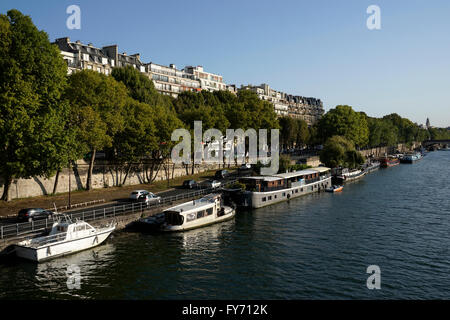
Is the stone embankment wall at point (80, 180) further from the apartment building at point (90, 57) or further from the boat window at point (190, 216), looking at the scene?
the apartment building at point (90, 57)

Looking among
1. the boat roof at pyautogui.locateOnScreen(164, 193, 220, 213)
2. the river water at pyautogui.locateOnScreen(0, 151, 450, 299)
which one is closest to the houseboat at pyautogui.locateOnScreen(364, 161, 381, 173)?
the river water at pyautogui.locateOnScreen(0, 151, 450, 299)

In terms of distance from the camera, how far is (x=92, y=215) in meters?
40.3

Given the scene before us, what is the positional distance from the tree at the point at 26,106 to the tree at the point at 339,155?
227 feet

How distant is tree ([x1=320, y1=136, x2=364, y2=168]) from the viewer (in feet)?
304

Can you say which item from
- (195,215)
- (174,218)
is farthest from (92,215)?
(195,215)

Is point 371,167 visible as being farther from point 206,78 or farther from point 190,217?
point 190,217

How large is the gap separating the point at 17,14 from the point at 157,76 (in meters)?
78.1

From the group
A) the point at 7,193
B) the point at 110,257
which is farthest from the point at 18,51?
the point at 110,257

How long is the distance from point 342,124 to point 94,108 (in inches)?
3957

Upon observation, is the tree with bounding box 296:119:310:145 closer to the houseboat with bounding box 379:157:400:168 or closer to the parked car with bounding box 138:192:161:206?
the houseboat with bounding box 379:157:400:168

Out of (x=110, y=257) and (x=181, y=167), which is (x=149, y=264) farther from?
(x=181, y=167)

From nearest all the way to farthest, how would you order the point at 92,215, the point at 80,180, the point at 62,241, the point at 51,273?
1. the point at 51,273
2. the point at 62,241
3. the point at 92,215
4. the point at 80,180

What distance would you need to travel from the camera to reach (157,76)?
12025cm

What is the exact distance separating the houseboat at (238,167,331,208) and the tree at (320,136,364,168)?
1980cm
